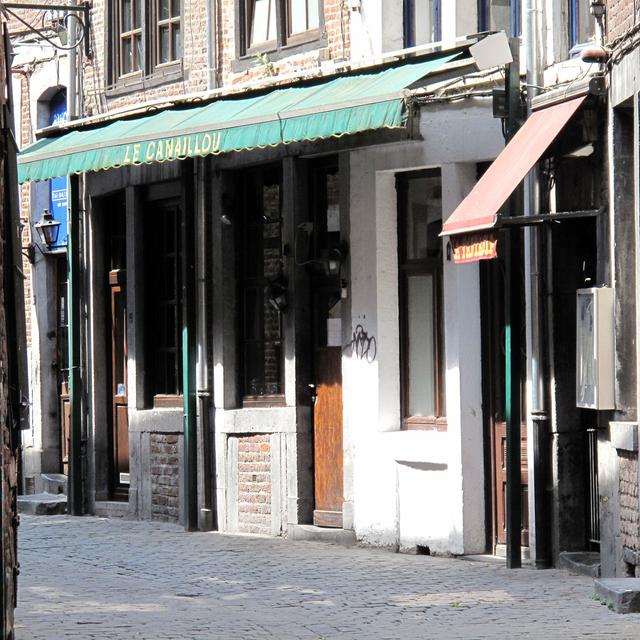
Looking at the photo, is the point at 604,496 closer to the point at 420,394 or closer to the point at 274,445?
the point at 420,394

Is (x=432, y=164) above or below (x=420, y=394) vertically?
above

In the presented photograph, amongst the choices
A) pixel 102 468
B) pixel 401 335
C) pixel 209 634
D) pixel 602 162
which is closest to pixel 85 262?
pixel 102 468

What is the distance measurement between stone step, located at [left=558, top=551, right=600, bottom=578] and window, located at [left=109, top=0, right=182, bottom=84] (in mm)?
7498

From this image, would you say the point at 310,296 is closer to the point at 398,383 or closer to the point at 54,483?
the point at 398,383

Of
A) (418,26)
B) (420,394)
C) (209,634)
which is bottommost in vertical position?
(209,634)

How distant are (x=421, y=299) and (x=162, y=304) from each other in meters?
4.27

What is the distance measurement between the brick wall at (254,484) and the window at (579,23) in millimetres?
5036

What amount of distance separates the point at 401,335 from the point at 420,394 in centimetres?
53

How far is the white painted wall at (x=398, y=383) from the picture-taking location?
14.1 meters

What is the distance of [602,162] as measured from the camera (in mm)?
12352

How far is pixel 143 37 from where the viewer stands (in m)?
18.7

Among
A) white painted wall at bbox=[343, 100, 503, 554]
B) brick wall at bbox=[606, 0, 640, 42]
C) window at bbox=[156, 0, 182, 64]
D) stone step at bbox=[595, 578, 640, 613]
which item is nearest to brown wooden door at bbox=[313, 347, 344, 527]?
white painted wall at bbox=[343, 100, 503, 554]

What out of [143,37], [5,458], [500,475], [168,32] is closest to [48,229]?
[143,37]

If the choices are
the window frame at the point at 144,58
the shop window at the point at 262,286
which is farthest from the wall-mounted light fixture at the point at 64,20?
the shop window at the point at 262,286
